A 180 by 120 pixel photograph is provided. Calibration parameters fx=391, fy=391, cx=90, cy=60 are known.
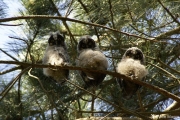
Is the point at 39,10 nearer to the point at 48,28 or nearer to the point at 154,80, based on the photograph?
the point at 48,28

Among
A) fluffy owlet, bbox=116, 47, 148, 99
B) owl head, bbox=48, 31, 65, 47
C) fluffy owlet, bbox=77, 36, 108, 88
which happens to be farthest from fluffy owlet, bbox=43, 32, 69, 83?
fluffy owlet, bbox=116, 47, 148, 99

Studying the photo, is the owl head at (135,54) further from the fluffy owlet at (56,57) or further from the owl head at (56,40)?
the owl head at (56,40)

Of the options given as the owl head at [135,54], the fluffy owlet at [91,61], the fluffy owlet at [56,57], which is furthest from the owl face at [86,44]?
the owl head at [135,54]

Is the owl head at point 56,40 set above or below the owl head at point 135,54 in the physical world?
above

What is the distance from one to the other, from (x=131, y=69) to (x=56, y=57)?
2.08ft

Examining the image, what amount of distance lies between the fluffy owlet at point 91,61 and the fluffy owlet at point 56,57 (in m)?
0.14

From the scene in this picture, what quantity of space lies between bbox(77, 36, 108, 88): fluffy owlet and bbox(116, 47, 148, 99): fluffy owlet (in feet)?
0.46

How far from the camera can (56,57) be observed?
3115mm

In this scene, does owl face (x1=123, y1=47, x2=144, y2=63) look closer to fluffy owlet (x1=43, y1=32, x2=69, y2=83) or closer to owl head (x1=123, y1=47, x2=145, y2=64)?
owl head (x1=123, y1=47, x2=145, y2=64)

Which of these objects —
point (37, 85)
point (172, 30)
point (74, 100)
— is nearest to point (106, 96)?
point (74, 100)

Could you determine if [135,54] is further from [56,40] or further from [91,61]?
[56,40]

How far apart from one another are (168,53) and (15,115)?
1.51 m

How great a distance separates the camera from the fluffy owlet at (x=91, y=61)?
115 inches

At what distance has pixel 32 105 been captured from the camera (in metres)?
3.80
